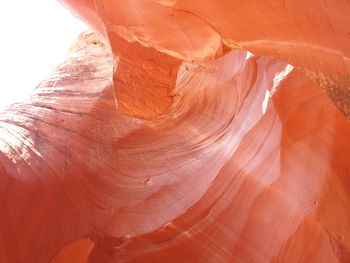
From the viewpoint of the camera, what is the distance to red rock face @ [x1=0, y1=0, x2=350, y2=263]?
2338 mm

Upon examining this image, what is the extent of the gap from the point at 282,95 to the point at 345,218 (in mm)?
681

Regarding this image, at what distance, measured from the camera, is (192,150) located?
9.45ft

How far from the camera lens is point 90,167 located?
114 inches

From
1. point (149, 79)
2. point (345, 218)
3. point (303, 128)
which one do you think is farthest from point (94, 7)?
point (345, 218)

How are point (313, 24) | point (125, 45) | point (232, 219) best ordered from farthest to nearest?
point (125, 45), point (232, 219), point (313, 24)

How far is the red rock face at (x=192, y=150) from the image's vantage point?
2338 millimetres

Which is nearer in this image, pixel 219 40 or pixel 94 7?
pixel 219 40

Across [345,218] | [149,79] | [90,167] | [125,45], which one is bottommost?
[345,218]

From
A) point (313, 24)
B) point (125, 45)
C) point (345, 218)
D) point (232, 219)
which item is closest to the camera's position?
point (313, 24)

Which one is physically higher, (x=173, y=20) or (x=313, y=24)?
Answer: (x=173, y=20)

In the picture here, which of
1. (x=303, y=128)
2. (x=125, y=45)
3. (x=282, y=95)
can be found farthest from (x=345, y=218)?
(x=125, y=45)

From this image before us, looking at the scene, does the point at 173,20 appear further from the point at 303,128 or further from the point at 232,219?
the point at 232,219

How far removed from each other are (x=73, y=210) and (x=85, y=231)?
148 mm

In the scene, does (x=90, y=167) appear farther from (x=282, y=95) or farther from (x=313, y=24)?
(x=313, y=24)
